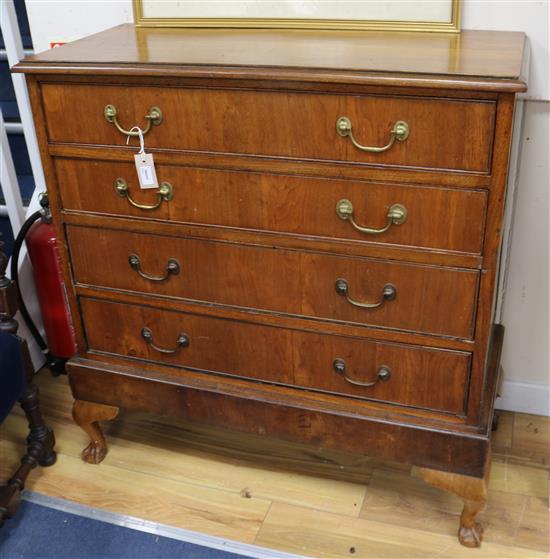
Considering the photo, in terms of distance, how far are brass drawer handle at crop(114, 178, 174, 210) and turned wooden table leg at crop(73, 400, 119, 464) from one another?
59 cm

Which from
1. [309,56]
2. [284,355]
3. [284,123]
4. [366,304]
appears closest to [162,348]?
[284,355]

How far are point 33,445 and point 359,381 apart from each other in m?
0.92

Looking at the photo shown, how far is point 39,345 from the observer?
2412 millimetres

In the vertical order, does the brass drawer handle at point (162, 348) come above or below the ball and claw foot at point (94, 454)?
above

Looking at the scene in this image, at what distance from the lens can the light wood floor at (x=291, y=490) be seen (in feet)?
5.80

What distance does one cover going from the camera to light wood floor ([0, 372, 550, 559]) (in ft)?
5.80

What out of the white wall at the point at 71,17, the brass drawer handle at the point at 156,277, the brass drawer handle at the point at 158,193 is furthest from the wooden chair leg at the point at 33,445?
the white wall at the point at 71,17

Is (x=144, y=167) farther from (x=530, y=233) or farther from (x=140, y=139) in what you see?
(x=530, y=233)

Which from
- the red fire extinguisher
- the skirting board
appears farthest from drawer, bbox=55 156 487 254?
the skirting board

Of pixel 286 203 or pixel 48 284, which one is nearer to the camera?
pixel 286 203

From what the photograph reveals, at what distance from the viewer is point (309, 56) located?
4.95 ft

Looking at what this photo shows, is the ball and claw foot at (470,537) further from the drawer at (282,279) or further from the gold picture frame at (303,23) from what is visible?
the gold picture frame at (303,23)

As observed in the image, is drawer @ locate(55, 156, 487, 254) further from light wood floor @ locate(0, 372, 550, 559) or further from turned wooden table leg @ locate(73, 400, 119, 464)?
light wood floor @ locate(0, 372, 550, 559)

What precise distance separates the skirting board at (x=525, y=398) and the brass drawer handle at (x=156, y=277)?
105cm
